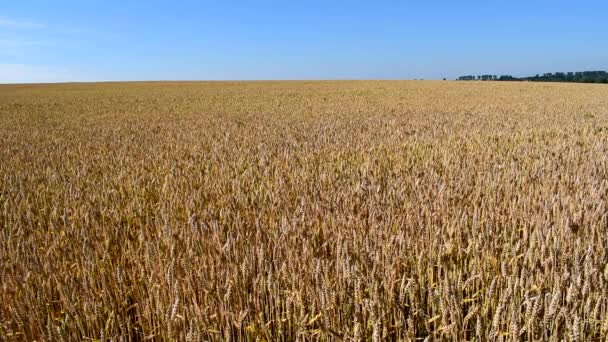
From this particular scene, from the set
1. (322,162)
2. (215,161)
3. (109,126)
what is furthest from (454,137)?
(109,126)

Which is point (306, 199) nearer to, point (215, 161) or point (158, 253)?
point (158, 253)

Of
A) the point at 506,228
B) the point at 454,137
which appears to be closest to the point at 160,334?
the point at 506,228

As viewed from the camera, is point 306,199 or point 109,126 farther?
point 109,126

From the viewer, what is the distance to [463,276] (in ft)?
8.29

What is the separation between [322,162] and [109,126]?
27.6 ft

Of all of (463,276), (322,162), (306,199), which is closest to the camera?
(463,276)

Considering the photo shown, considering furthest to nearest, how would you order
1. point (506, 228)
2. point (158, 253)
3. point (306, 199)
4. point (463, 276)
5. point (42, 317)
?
1. point (306, 199)
2. point (506, 228)
3. point (158, 253)
4. point (463, 276)
5. point (42, 317)

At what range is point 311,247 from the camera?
2.63 meters

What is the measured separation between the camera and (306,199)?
12.8 feet

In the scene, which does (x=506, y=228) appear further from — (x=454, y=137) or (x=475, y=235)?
(x=454, y=137)

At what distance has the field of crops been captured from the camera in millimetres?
1997

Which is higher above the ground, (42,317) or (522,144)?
(522,144)

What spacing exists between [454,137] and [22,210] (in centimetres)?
661

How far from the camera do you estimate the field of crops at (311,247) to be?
78.6 inches
